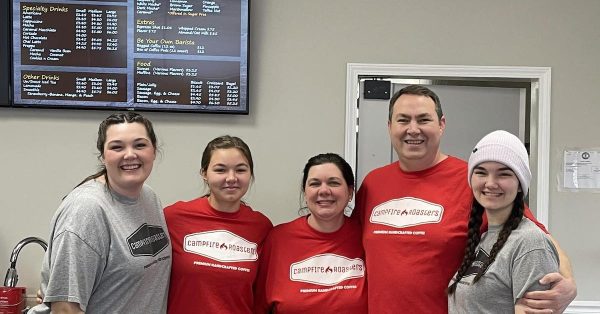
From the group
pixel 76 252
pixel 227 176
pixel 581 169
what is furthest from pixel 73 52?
pixel 581 169

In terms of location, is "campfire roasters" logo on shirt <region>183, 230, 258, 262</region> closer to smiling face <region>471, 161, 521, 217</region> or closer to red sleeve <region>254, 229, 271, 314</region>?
red sleeve <region>254, 229, 271, 314</region>

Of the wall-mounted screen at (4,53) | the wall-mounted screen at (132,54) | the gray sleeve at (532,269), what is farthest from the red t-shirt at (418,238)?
the wall-mounted screen at (4,53)

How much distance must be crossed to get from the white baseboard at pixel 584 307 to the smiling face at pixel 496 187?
145cm

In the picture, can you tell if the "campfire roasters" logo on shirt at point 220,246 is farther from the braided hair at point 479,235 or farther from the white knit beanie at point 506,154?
the white knit beanie at point 506,154

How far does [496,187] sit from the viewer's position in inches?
70.0

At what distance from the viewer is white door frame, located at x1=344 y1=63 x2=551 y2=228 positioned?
2.94m

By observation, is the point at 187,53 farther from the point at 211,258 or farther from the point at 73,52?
the point at 211,258

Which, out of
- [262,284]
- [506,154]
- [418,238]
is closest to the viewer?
[506,154]

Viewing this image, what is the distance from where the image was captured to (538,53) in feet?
9.77

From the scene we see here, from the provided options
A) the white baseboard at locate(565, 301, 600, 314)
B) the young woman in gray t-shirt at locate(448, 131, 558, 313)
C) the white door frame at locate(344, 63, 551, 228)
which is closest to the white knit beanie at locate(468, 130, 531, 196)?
the young woman in gray t-shirt at locate(448, 131, 558, 313)

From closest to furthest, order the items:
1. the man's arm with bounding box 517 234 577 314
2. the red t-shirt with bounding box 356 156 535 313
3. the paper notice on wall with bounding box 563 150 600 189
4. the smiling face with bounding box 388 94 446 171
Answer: the man's arm with bounding box 517 234 577 314 < the red t-shirt with bounding box 356 156 535 313 < the smiling face with bounding box 388 94 446 171 < the paper notice on wall with bounding box 563 150 600 189

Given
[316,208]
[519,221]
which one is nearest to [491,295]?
[519,221]

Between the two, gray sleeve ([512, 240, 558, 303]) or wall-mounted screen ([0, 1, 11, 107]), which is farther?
wall-mounted screen ([0, 1, 11, 107])

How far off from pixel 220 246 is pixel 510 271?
3.39ft
